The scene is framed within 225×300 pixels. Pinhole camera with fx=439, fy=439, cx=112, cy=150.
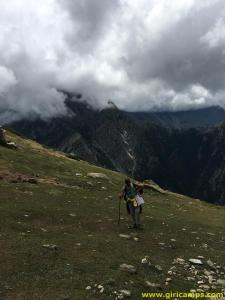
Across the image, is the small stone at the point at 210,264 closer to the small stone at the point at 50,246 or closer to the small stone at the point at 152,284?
the small stone at the point at 152,284

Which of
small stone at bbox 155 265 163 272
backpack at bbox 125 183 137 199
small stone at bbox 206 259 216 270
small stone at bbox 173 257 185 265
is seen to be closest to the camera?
small stone at bbox 155 265 163 272

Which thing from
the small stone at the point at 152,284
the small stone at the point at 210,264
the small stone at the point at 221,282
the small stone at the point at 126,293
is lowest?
the small stone at the point at 126,293

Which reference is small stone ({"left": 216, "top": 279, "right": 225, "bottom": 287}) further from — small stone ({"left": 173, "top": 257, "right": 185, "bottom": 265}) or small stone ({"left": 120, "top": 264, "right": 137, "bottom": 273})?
small stone ({"left": 120, "top": 264, "right": 137, "bottom": 273})

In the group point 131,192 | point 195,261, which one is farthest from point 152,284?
point 131,192

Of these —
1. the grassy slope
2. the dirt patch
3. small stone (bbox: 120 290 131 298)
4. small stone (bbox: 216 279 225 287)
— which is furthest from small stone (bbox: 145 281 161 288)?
the dirt patch

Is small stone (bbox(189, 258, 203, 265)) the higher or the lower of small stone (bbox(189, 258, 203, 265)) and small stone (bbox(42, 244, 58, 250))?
the higher

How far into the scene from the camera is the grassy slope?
19.3 m

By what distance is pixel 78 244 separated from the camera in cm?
2592

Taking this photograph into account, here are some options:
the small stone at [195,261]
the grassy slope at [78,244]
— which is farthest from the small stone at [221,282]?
the small stone at [195,261]

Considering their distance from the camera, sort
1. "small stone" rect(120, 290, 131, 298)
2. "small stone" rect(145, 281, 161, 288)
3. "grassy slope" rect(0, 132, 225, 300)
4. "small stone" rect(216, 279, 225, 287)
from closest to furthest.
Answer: "small stone" rect(120, 290, 131, 298) → "grassy slope" rect(0, 132, 225, 300) → "small stone" rect(145, 281, 161, 288) → "small stone" rect(216, 279, 225, 287)

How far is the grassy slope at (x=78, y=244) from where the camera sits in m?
19.3

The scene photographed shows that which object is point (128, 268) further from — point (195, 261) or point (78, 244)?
point (78, 244)

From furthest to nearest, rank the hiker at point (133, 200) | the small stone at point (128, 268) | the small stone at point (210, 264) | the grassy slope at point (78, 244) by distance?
the hiker at point (133, 200) → the small stone at point (210, 264) → the small stone at point (128, 268) → the grassy slope at point (78, 244)

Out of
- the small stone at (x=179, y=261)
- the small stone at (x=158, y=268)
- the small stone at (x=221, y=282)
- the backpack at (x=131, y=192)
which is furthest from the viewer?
the backpack at (x=131, y=192)
